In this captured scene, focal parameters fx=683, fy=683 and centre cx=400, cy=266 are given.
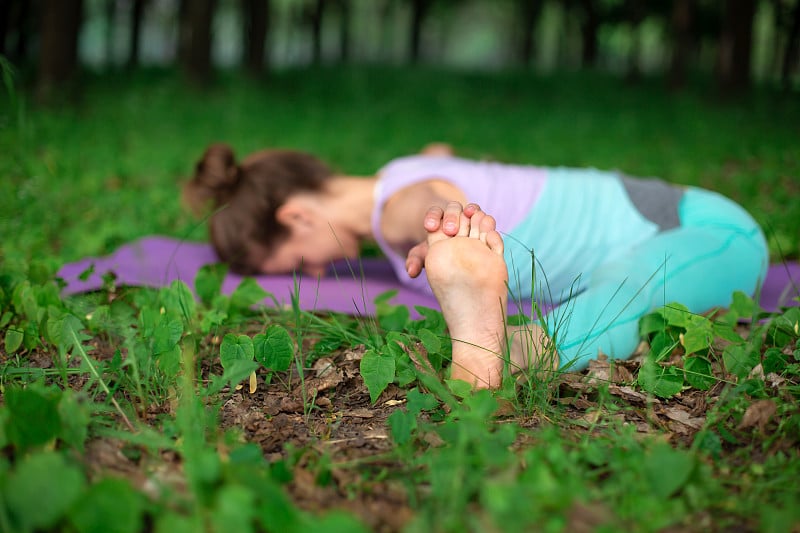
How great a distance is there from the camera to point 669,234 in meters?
2.14

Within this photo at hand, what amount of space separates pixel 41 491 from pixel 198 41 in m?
9.43

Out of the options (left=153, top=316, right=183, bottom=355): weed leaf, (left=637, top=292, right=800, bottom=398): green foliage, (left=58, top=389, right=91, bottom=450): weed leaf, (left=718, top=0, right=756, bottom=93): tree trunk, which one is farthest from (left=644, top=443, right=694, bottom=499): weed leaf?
(left=718, top=0, right=756, bottom=93): tree trunk

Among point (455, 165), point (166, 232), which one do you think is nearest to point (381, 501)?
point (455, 165)

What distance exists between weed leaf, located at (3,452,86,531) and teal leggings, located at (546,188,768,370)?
A: 1.01 metres

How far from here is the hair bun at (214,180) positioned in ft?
8.65

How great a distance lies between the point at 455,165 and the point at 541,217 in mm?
368

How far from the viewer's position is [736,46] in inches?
393

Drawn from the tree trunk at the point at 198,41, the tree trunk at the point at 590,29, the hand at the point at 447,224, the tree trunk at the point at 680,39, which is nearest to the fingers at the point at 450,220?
the hand at the point at 447,224

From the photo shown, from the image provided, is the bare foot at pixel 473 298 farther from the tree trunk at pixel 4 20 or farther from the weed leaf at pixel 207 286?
the tree trunk at pixel 4 20

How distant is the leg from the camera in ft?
5.03

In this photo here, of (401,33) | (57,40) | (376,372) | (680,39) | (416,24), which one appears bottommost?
(376,372)

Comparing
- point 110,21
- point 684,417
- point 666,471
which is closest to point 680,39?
point 684,417

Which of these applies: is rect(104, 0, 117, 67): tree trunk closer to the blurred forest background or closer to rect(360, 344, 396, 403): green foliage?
the blurred forest background

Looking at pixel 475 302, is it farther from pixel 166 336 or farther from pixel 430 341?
pixel 166 336
